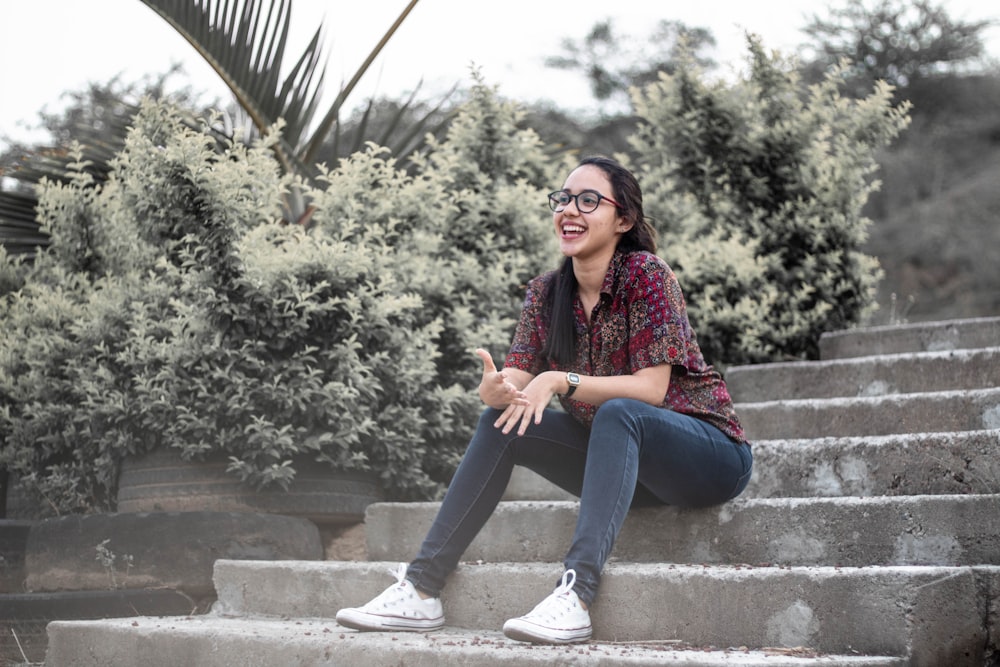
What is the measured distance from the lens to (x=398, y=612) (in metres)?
2.54

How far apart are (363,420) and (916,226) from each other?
1546 centimetres

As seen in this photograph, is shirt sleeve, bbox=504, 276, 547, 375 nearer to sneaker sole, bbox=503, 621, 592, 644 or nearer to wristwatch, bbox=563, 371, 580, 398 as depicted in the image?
wristwatch, bbox=563, 371, 580, 398

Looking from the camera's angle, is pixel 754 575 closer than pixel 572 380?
Yes

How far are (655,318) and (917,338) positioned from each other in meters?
2.14

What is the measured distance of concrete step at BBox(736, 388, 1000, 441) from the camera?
10.4 ft

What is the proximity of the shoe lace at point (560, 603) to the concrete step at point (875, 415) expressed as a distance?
1.41 meters

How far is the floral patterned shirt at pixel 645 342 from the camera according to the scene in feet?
8.71

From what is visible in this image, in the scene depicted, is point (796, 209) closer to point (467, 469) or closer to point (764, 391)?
point (764, 391)

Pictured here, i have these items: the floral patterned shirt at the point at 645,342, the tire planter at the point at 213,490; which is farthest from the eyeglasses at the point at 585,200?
the tire planter at the point at 213,490

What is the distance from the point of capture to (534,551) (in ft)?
10.1

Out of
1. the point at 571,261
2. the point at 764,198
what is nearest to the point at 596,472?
the point at 571,261

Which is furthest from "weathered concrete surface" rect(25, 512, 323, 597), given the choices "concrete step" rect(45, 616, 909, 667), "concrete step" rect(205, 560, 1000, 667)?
"concrete step" rect(205, 560, 1000, 667)

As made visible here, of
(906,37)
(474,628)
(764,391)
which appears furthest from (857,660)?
(906,37)

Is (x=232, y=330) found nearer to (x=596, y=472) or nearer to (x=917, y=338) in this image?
(x=596, y=472)
